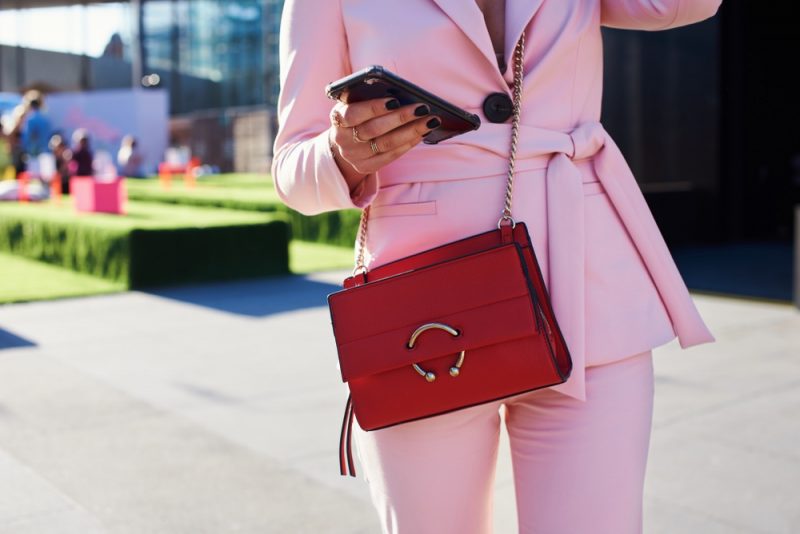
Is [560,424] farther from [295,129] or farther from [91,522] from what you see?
[91,522]

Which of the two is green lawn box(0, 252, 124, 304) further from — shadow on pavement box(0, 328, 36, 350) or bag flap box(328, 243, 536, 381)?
bag flap box(328, 243, 536, 381)

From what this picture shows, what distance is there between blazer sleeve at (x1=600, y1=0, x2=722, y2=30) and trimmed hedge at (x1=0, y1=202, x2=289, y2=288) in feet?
27.8

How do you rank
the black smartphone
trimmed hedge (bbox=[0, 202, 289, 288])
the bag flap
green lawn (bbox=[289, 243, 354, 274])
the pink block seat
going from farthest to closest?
the pink block seat
green lawn (bbox=[289, 243, 354, 274])
trimmed hedge (bbox=[0, 202, 289, 288])
the bag flap
the black smartphone

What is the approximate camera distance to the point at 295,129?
1.61 m

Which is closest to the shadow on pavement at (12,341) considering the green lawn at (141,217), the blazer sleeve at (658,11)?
the green lawn at (141,217)

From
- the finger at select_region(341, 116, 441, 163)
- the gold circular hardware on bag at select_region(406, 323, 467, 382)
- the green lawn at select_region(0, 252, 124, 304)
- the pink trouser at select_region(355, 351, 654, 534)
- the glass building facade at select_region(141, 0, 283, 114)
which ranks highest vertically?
the glass building facade at select_region(141, 0, 283, 114)

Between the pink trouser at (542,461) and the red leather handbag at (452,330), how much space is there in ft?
0.24

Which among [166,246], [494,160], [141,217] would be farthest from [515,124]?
[141,217]

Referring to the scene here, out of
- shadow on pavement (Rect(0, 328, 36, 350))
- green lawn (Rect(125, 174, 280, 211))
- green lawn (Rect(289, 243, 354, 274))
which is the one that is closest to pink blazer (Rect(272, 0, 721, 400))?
shadow on pavement (Rect(0, 328, 36, 350))

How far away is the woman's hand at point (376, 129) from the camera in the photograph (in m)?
1.31

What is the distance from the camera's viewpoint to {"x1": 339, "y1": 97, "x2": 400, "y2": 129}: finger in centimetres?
130

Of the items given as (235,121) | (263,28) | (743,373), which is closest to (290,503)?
(743,373)

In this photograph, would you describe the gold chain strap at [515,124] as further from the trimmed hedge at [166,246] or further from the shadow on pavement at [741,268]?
the trimmed hedge at [166,246]

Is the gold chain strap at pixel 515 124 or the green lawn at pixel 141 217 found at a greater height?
the gold chain strap at pixel 515 124
